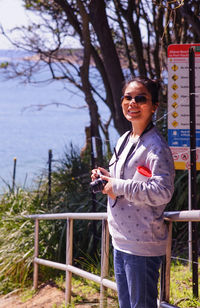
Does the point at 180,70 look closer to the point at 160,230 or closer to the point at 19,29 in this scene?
the point at 160,230

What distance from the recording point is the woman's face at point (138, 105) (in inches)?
112

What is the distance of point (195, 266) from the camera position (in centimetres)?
375

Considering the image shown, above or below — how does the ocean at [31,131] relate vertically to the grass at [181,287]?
above

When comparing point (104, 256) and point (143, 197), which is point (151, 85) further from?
point (104, 256)

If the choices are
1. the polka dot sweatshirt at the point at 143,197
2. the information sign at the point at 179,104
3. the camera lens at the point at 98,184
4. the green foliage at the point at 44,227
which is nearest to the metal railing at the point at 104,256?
the polka dot sweatshirt at the point at 143,197

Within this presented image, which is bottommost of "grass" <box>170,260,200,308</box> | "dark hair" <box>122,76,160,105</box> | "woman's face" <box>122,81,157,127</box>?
"grass" <box>170,260,200,308</box>

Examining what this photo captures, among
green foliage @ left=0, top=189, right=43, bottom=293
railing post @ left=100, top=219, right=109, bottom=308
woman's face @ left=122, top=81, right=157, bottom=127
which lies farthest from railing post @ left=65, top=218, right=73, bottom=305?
woman's face @ left=122, top=81, right=157, bottom=127

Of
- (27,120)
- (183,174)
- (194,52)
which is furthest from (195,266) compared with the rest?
(27,120)

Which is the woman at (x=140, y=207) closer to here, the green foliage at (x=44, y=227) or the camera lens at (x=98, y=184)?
the camera lens at (x=98, y=184)

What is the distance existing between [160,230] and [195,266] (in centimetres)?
115

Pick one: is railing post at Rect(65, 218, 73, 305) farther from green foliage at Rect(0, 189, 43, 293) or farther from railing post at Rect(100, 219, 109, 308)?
green foliage at Rect(0, 189, 43, 293)

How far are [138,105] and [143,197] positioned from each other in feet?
1.73

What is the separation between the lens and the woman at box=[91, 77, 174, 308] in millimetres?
2633

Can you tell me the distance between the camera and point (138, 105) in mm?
2844
